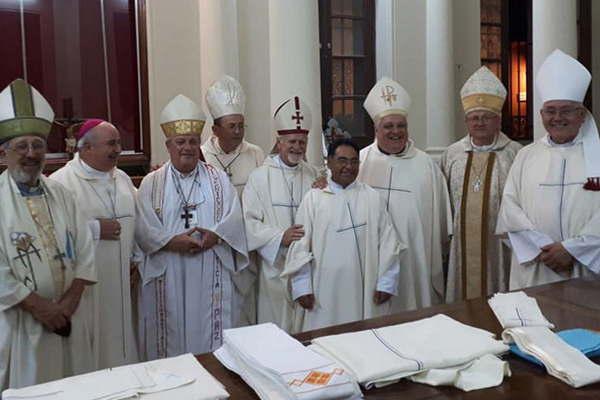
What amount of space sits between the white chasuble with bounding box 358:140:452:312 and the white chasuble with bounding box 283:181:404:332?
2.00 ft

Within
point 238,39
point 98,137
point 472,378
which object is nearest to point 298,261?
point 98,137

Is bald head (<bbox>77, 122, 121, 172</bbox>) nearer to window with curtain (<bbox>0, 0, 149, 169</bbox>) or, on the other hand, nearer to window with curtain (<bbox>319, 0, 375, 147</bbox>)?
window with curtain (<bbox>0, 0, 149, 169</bbox>)

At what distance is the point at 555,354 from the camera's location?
2.07 m

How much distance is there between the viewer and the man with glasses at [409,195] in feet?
16.1

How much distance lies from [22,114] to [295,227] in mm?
1744

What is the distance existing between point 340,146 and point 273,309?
4.49 feet

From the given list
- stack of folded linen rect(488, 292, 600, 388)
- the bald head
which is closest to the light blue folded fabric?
stack of folded linen rect(488, 292, 600, 388)

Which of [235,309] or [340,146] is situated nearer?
[340,146]

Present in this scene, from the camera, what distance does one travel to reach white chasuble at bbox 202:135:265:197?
539 cm

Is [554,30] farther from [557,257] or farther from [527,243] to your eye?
[557,257]

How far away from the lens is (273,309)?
4805 mm

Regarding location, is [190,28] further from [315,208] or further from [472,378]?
[472,378]

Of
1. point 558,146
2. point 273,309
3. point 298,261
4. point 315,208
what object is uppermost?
point 558,146

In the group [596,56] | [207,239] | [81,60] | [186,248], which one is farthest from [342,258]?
[596,56]
